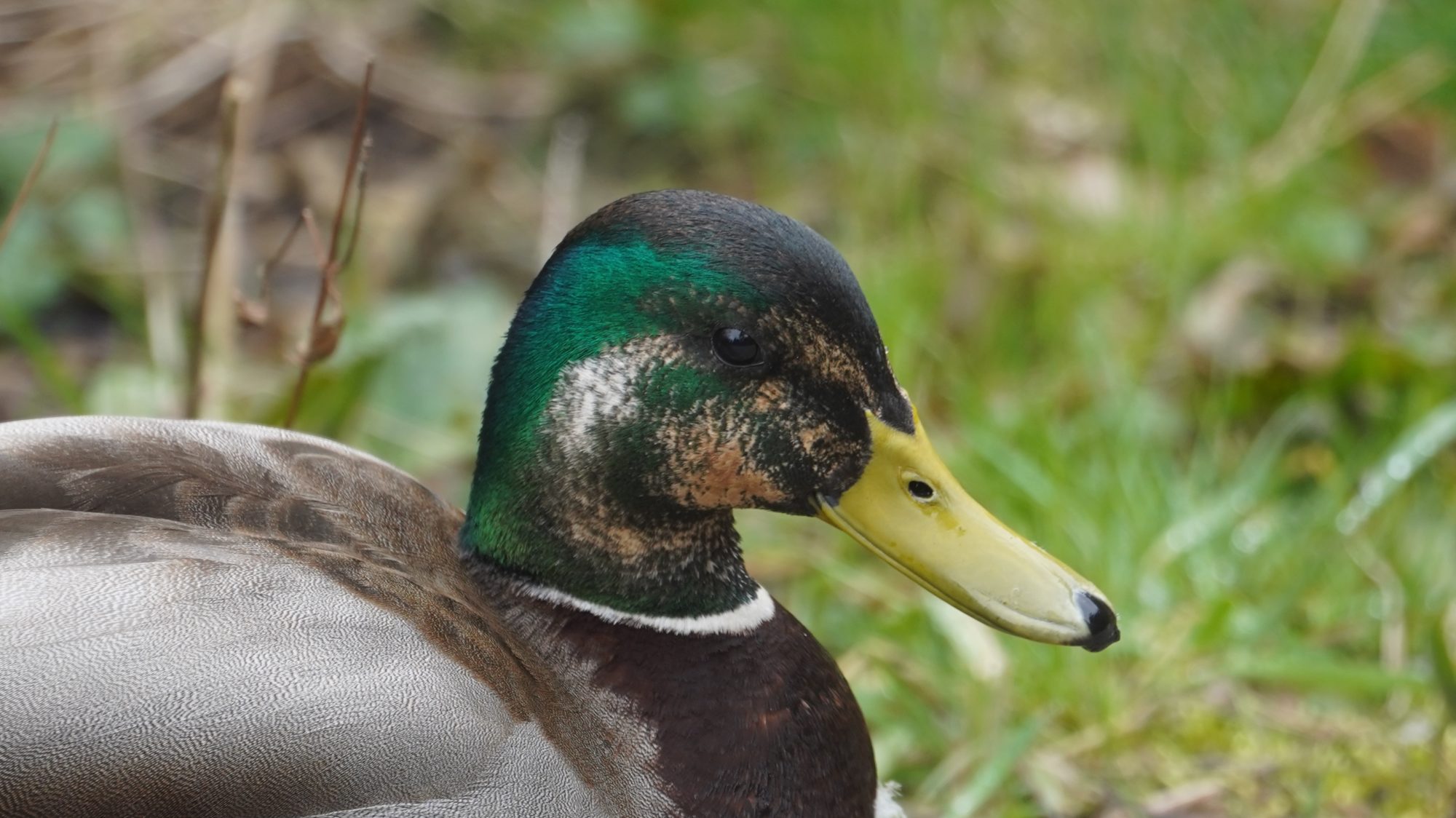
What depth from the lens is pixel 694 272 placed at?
5.69 feet

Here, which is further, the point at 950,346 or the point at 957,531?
the point at 950,346

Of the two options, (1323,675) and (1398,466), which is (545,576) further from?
(1398,466)

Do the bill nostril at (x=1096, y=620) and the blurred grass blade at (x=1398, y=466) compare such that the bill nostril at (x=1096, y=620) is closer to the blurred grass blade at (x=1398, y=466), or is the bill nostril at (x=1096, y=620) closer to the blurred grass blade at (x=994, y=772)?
the blurred grass blade at (x=994, y=772)

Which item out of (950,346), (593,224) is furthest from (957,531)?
(950,346)

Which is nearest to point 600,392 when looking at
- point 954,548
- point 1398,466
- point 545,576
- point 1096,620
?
point 545,576

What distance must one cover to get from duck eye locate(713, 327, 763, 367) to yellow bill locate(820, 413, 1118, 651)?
0.15 metres

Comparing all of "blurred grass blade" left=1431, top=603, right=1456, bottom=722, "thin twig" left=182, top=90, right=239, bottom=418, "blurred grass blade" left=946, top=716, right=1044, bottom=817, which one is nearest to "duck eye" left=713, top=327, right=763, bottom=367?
"blurred grass blade" left=946, top=716, right=1044, bottom=817

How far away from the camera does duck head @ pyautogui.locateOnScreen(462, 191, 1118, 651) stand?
1745 mm

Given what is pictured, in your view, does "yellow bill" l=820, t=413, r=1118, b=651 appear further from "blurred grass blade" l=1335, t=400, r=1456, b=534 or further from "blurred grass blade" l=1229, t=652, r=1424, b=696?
"blurred grass blade" l=1335, t=400, r=1456, b=534

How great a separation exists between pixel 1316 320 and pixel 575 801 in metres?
2.50

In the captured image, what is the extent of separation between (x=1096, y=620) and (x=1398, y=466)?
4.68 feet

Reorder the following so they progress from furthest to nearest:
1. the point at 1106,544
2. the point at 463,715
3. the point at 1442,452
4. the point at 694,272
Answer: the point at 1442,452 < the point at 1106,544 < the point at 694,272 < the point at 463,715

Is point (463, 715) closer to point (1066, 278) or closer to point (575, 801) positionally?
point (575, 801)

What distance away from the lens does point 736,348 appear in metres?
1.75
